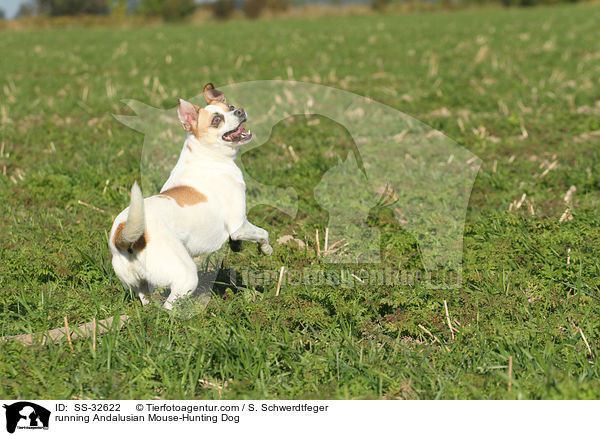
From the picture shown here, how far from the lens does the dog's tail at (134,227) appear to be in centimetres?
286

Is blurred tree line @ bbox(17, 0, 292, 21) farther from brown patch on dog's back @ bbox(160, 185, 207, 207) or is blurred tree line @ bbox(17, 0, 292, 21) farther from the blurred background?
brown patch on dog's back @ bbox(160, 185, 207, 207)

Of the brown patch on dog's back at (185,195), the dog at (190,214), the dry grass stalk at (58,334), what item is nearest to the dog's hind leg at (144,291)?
the dog at (190,214)

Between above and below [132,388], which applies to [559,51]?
above

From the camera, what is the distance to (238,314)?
3.85m

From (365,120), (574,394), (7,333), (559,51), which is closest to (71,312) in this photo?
(7,333)

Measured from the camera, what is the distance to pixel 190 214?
124 inches

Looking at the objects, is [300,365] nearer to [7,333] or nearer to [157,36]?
[7,333]

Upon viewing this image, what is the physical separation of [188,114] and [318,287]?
1.61 metres

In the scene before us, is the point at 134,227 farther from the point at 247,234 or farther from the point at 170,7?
the point at 170,7

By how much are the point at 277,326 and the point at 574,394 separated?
1732 millimetres

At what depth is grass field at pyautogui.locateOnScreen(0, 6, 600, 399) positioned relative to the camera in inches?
129
